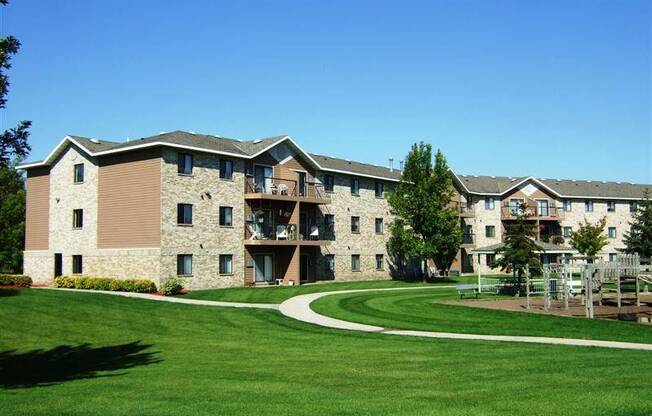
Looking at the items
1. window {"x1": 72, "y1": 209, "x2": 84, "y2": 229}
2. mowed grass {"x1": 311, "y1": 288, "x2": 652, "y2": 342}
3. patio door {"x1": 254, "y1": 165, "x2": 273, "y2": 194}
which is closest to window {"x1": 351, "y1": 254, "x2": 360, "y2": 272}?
patio door {"x1": 254, "y1": 165, "x2": 273, "y2": 194}

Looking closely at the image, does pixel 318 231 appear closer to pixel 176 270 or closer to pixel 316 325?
pixel 176 270

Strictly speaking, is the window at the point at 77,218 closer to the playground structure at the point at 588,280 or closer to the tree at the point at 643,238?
the playground structure at the point at 588,280

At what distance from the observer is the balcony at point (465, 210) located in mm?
60781

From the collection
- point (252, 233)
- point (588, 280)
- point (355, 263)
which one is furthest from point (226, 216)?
point (588, 280)

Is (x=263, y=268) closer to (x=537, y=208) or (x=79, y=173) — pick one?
(x=79, y=173)

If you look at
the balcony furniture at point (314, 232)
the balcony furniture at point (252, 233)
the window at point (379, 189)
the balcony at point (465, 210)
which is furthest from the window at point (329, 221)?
the balcony at point (465, 210)

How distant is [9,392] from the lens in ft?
38.9

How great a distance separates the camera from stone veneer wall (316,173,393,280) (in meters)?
48.1

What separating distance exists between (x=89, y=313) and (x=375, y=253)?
28728 mm

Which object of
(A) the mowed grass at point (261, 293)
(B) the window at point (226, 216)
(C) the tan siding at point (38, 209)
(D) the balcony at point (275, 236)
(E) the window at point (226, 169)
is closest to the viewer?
(A) the mowed grass at point (261, 293)

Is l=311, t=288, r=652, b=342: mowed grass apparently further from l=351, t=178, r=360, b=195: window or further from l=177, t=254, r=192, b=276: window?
l=351, t=178, r=360, b=195: window

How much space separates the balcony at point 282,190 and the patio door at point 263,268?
13.4ft

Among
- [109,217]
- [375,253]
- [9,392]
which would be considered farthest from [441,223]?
[9,392]

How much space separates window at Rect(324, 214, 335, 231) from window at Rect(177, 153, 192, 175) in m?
12.5
